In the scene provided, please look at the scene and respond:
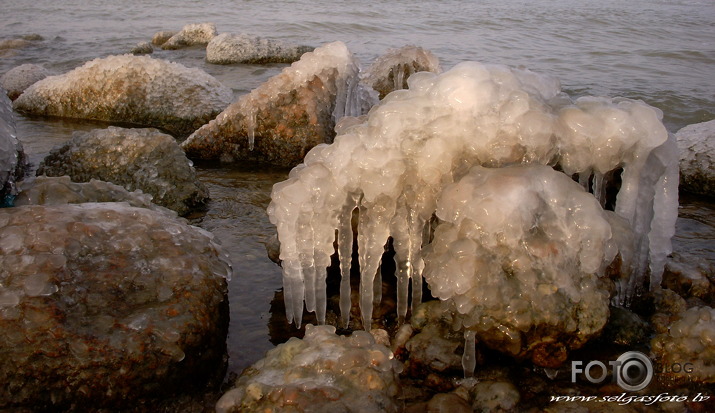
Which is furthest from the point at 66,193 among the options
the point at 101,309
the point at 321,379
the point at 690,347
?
the point at 690,347

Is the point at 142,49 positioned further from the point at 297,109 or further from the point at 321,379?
the point at 321,379

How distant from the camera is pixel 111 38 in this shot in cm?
1560

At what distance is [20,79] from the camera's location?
33.8 ft

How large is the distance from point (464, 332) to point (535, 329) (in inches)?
13.8

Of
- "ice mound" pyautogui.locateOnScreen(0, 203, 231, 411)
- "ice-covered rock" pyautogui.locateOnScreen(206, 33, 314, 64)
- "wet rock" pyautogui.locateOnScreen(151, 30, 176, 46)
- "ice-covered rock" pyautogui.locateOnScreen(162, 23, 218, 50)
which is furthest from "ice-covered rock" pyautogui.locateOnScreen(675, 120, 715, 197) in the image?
"wet rock" pyautogui.locateOnScreen(151, 30, 176, 46)

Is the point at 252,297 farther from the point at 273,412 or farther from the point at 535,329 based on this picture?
the point at 535,329

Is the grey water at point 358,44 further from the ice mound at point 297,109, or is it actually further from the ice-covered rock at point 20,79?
the ice-covered rock at point 20,79

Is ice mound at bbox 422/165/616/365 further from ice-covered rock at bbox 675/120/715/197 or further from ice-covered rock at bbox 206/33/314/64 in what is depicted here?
ice-covered rock at bbox 206/33/314/64

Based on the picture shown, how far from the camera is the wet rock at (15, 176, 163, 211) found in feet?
13.1

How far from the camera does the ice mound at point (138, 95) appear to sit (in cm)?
829

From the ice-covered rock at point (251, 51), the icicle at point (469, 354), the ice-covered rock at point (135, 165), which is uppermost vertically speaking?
the ice-covered rock at point (251, 51)

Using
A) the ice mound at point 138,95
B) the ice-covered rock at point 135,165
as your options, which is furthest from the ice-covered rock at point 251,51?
the ice-covered rock at point 135,165

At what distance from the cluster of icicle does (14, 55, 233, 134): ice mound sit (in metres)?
5.26

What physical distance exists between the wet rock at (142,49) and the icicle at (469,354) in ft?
42.6
